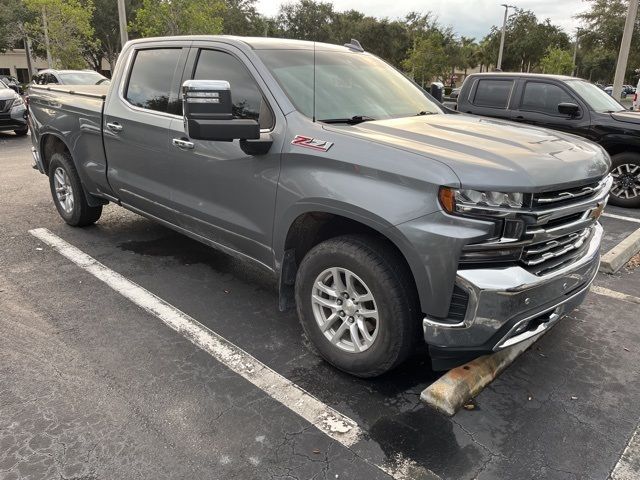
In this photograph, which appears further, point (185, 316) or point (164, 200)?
point (164, 200)

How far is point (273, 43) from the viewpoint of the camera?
382 centimetres

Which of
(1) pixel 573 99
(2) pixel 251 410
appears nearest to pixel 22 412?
(2) pixel 251 410

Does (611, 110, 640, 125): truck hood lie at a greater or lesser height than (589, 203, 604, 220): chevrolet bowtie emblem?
greater

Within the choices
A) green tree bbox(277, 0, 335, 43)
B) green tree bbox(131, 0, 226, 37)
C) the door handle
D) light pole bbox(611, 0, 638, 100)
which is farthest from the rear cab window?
green tree bbox(277, 0, 335, 43)

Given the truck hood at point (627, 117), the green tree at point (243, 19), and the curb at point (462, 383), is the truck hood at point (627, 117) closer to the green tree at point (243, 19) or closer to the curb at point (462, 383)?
the curb at point (462, 383)

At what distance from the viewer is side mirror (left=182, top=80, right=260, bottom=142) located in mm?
2896

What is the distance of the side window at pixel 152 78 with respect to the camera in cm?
423

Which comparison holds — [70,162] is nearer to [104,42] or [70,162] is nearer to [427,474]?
[427,474]

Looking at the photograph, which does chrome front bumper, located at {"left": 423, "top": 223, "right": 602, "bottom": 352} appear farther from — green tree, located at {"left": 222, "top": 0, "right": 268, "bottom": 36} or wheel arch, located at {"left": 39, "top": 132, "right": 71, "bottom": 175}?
green tree, located at {"left": 222, "top": 0, "right": 268, "bottom": 36}

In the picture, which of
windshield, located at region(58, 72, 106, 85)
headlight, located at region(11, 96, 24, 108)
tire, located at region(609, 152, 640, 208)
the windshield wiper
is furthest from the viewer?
windshield, located at region(58, 72, 106, 85)

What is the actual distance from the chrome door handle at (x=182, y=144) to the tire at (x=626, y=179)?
6492 millimetres

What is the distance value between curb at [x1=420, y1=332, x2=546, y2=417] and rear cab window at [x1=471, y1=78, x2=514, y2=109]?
245 inches

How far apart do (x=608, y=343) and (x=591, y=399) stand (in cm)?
80

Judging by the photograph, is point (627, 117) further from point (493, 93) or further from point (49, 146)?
point (49, 146)
